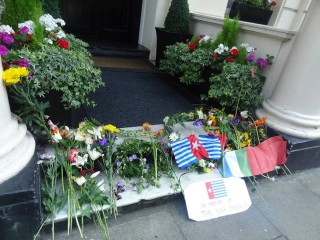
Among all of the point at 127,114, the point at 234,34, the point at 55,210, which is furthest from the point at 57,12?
the point at 55,210

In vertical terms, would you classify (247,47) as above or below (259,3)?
below

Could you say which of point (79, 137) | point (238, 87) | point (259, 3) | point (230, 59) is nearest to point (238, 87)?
point (238, 87)

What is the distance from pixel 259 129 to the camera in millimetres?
2746

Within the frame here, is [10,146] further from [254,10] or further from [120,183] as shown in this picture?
[254,10]

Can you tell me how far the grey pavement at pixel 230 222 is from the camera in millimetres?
1793

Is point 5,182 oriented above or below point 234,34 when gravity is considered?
below

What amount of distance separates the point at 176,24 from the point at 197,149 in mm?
2794

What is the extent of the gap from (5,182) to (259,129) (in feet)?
7.88

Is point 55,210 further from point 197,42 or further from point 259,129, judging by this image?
point 197,42

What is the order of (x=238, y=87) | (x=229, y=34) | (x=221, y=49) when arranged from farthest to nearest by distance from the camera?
1. (x=229, y=34)
2. (x=221, y=49)
3. (x=238, y=87)

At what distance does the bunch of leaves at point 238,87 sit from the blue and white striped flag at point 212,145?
A: 0.71 metres

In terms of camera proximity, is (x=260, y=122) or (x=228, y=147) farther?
(x=260, y=122)

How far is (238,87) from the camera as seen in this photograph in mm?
2895

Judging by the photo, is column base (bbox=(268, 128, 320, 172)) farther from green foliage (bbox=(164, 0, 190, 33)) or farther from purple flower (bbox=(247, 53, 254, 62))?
green foliage (bbox=(164, 0, 190, 33))
